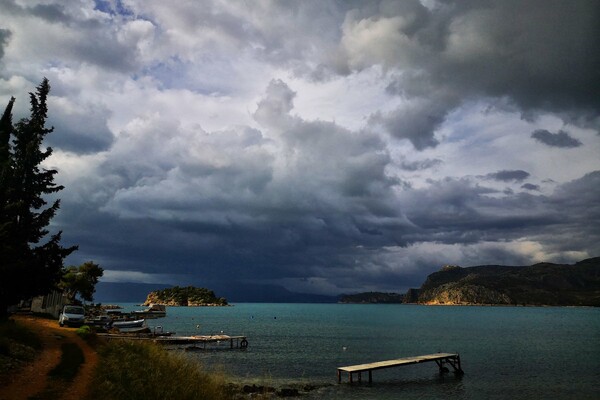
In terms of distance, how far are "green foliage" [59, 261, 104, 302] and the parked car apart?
40.7m

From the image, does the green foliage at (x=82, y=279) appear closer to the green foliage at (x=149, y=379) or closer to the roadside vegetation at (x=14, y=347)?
the roadside vegetation at (x=14, y=347)

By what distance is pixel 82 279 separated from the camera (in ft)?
291

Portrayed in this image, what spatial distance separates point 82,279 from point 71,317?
1811 inches

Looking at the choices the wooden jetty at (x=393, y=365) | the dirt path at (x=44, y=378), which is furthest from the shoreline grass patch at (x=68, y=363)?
the wooden jetty at (x=393, y=365)

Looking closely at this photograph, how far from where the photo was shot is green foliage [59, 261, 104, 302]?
285ft

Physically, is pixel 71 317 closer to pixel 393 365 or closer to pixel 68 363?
pixel 68 363

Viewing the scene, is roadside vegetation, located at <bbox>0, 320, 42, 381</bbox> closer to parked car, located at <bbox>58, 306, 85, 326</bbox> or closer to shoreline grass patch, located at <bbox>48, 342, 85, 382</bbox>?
shoreline grass patch, located at <bbox>48, 342, 85, 382</bbox>

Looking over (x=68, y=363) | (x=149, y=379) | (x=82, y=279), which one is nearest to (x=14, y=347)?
(x=68, y=363)

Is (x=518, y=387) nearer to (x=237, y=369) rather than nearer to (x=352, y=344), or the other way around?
(x=237, y=369)

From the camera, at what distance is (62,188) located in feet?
122

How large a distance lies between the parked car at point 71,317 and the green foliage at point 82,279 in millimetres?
40705

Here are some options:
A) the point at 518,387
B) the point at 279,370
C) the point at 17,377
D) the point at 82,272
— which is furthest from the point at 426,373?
the point at 82,272

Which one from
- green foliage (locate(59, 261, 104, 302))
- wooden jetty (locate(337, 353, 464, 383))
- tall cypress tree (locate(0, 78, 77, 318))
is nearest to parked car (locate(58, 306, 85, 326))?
tall cypress tree (locate(0, 78, 77, 318))

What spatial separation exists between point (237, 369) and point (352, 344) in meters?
35.4
